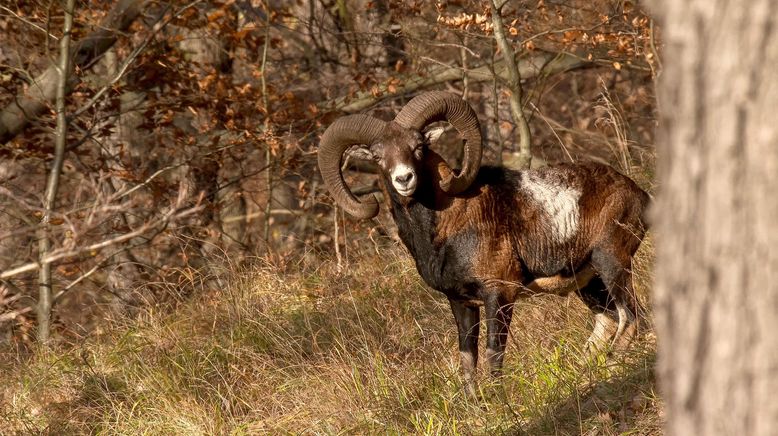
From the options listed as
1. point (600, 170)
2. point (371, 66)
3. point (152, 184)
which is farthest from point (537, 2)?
point (152, 184)

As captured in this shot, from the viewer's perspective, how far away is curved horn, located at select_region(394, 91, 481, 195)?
7.45m

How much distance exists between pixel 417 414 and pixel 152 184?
632 cm

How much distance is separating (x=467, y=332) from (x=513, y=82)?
331cm

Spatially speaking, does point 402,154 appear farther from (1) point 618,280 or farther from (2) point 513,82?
(2) point 513,82

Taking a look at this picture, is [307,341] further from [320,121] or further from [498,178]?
[320,121]

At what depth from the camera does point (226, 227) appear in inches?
602

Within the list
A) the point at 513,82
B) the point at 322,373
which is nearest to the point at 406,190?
the point at 322,373

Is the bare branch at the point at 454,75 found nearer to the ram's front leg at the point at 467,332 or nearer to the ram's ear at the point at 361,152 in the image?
the ram's ear at the point at 361,152

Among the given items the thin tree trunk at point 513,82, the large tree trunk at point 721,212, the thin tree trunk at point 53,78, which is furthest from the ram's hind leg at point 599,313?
the thin tree trunk at point 53,78

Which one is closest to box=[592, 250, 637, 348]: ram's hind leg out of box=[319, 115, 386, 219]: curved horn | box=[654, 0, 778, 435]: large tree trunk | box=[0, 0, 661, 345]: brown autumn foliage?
box=[319, 115, 386, 219]: curved horn

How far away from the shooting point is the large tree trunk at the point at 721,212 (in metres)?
2.56

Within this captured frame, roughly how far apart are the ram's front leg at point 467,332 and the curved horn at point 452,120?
813 millimetres

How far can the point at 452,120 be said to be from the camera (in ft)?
25.6

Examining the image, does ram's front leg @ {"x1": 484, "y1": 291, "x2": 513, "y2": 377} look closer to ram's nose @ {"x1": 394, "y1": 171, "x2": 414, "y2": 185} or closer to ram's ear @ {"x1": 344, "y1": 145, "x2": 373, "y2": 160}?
ram's nose @ {"x1": 394, "y1": 171, "x2": 414, "y2": 185}
